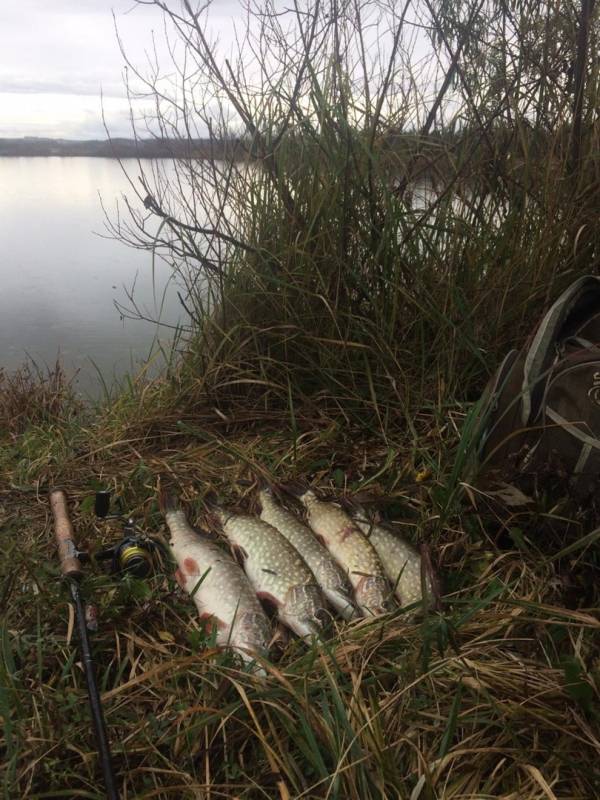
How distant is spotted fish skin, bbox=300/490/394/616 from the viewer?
6.41 feet

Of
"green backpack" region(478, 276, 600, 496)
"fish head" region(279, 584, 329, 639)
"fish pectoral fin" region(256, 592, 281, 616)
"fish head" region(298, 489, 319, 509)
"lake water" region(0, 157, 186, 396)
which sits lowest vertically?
"lake water" region(0, 157, 186, 396)

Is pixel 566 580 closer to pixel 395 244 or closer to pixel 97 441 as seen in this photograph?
pixel 395 244

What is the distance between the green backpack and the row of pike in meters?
0.43

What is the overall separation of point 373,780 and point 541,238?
2.17m

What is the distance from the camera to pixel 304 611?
6.19ft

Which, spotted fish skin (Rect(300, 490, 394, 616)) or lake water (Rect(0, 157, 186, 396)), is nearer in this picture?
spotted fish skin (Rect(300, 490, 394, 616))

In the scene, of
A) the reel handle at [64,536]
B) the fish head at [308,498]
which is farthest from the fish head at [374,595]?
the reel handle at [64,536]

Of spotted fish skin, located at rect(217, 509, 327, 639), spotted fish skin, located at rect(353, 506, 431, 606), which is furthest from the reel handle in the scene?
spotted fish skin, located at rect(353, 506, 431, 606)

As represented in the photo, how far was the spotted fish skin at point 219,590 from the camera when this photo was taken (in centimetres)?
182

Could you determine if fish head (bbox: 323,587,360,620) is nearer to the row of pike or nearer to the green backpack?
the row of pike

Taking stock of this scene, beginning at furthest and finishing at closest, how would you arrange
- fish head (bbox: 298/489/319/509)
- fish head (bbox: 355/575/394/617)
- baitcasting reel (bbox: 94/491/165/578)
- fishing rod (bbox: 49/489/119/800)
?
fish head (bbox: 298/489/319/509)
baitcasting reel (bbox: 94/491/165/578)
fish head (bbox: 355/575/394/617)
fishing rod (bbox: 49/489/119/800)

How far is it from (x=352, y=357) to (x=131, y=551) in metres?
1.32

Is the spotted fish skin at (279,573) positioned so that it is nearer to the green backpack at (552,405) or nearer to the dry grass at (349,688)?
the dry grass at (349,688)

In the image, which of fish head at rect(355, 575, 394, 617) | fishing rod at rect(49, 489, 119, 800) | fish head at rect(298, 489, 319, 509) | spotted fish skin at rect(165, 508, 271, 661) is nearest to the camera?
fishing rod at rect(49, 489, 119, 800)
